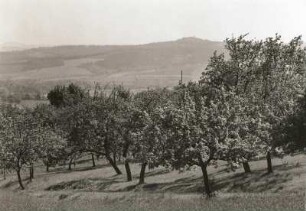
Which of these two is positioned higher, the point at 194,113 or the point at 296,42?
the point at 296,42

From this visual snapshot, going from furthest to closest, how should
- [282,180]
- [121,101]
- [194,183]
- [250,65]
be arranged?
[121,101]
[250,65]
[194,183]
[282,180]

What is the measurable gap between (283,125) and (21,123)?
4194cm

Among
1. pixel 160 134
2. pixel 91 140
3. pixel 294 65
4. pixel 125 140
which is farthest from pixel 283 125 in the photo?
pixel 91 140

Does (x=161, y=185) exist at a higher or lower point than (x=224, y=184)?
lower

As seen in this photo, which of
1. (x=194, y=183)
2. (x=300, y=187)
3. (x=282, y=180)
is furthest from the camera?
(x=194, y=183)

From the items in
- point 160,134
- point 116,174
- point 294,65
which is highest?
point 294,65

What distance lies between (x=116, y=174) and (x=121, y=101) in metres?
9.93

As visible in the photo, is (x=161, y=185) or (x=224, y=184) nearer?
(x=224, y=184)

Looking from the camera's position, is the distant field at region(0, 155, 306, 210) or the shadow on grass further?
the shadow on grass

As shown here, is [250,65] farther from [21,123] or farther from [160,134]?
[21,123]

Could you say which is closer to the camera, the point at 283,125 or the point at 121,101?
the point at 283,125

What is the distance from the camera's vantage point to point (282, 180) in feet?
146

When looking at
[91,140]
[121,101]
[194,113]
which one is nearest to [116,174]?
[91,140]

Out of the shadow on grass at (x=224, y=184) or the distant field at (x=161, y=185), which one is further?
the shadow on grass at (x=224, y=184)
